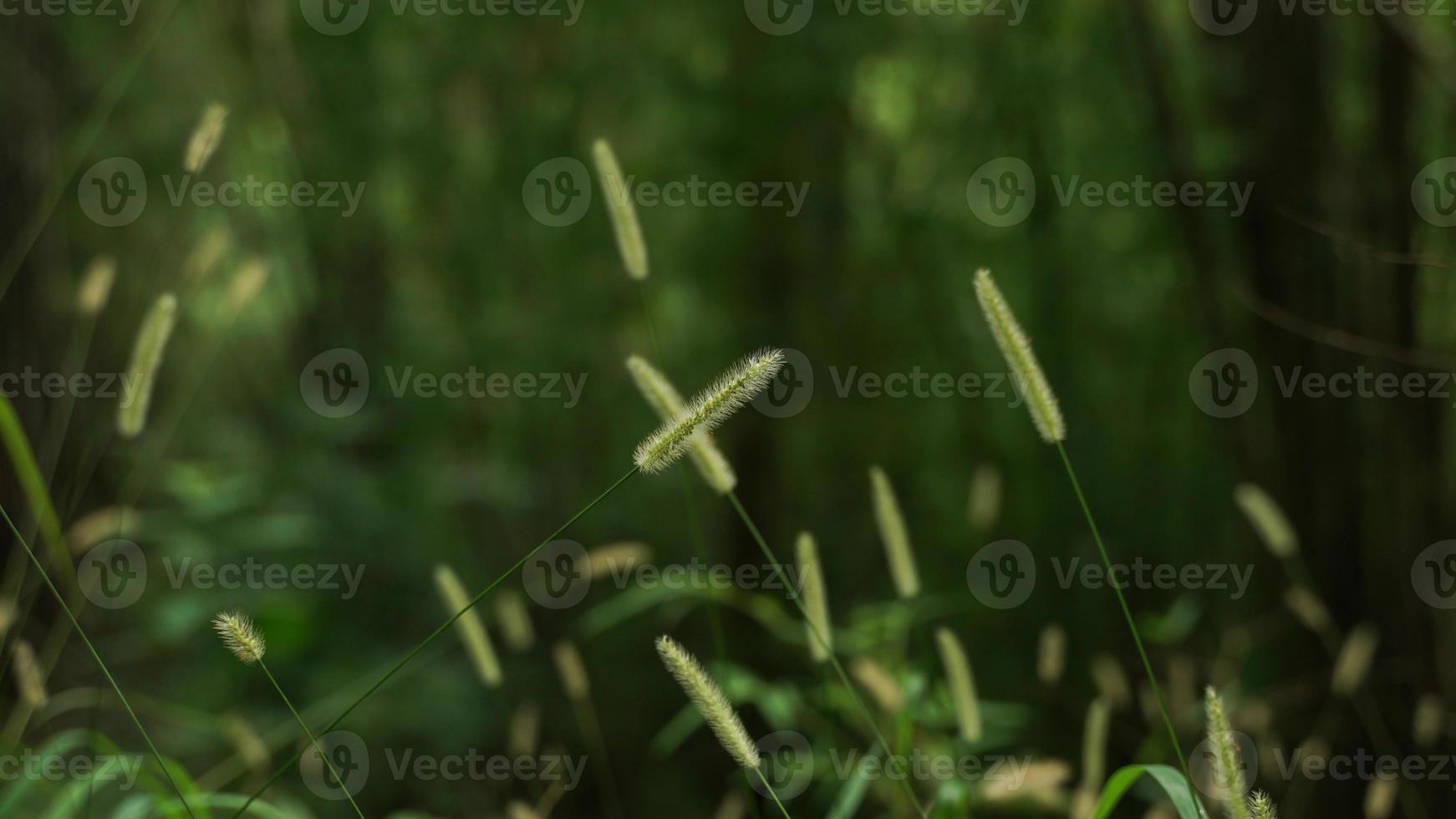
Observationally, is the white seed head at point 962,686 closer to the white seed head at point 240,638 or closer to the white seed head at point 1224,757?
the white seed head at point 1224,757

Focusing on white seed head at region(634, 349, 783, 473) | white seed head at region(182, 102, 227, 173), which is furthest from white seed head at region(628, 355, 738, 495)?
white seed head at region(182, 102, 227, 173)

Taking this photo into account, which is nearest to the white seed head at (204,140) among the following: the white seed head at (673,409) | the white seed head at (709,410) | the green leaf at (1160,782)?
the white seed head at (673,409)

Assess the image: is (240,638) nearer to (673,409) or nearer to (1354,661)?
(673,409)

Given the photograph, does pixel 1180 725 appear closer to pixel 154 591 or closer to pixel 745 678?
pixel 745 678

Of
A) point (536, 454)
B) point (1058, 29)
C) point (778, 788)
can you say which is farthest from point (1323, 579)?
point (536, 454)

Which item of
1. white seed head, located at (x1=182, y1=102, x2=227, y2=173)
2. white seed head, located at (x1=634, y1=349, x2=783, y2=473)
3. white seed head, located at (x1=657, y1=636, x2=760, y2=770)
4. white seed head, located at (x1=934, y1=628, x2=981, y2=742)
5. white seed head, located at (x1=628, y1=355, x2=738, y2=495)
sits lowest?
white seed head, located at (x1=934, y1=628, x2=981, y2=742)

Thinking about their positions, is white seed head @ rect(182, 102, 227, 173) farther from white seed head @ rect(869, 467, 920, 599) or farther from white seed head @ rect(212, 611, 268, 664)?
white seed head @ rect(869, 467, 920, 599)
